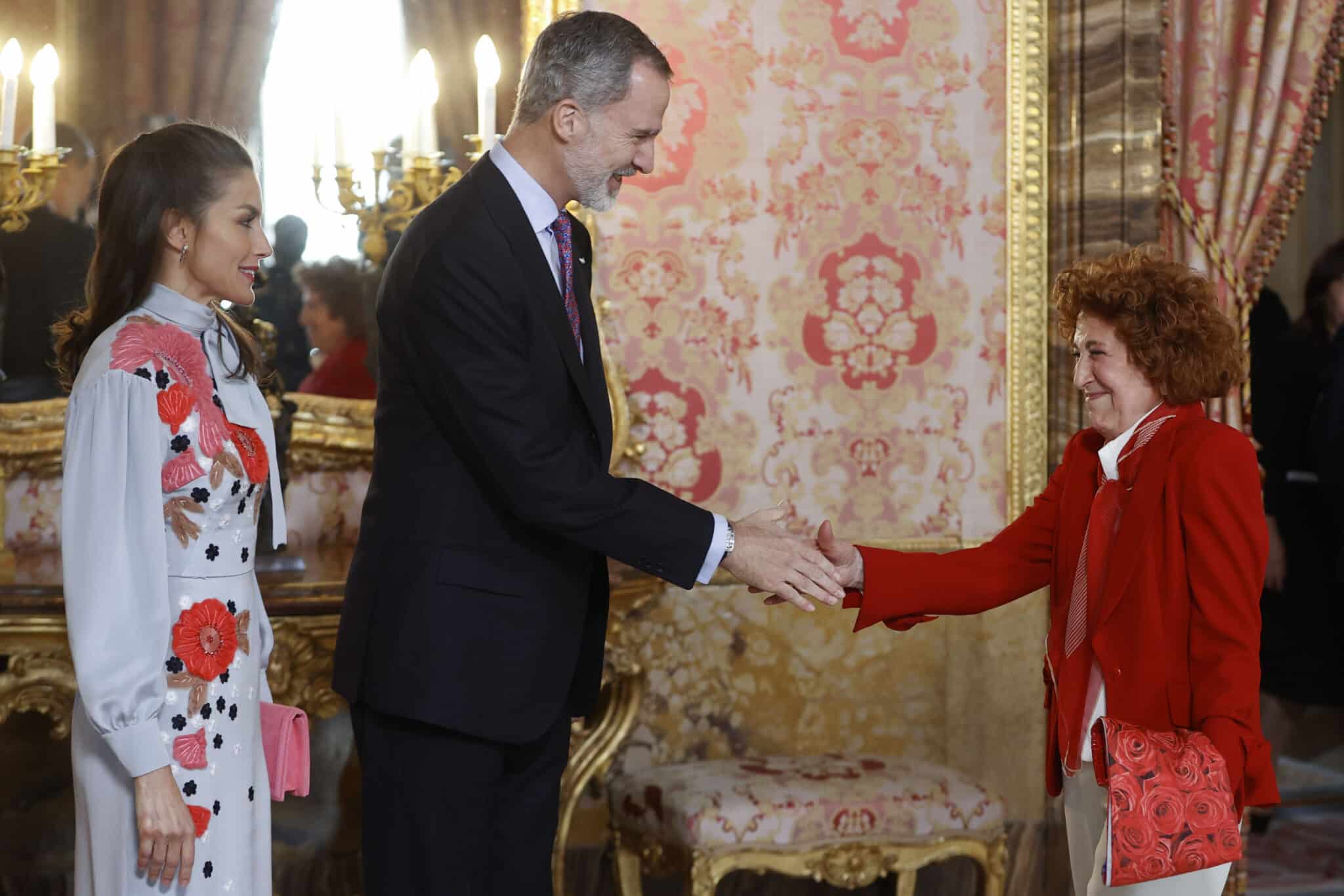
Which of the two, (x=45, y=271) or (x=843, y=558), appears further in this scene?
(x=45, y=271)

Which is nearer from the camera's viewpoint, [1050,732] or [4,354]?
[1050,732]

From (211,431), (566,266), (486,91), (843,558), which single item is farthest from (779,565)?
(486,91)

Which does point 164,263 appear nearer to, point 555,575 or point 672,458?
point 555,575

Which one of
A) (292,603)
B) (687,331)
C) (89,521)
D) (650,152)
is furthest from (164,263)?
(687,331)

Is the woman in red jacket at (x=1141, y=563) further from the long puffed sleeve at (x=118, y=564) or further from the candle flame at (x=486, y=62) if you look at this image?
the candle flame at (x=486, y=62)

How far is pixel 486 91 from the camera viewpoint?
12.0 feet

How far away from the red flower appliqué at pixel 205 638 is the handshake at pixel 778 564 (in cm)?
80

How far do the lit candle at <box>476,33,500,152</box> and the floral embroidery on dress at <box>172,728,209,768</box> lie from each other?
205 cm

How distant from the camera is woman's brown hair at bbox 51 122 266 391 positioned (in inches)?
79.6

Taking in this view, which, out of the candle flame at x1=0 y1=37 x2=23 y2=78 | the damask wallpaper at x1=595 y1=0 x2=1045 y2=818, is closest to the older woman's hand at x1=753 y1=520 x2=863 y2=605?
the damask wallpaper at x1=595 y1=0 x2=1045 y2=818

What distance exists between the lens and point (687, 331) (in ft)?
13.2

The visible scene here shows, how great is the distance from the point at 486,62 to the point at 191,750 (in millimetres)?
2243

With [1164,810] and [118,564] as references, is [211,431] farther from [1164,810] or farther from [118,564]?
[1164,810]

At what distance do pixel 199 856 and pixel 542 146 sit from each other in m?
1.19
